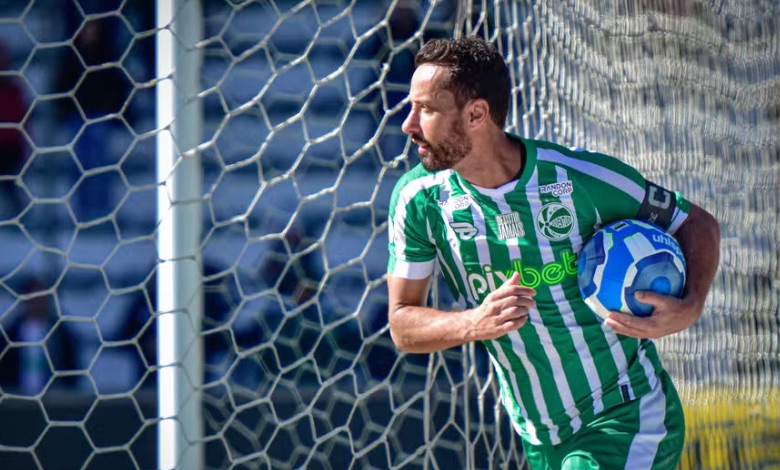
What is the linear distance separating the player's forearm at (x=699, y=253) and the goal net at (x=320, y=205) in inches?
40.4

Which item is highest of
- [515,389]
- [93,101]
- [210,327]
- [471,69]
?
[93,101]

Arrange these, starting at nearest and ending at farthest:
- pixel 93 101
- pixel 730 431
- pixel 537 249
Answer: pixel 537 249
pixel 730 431
pixel 93 101

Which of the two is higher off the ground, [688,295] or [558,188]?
[558,188]

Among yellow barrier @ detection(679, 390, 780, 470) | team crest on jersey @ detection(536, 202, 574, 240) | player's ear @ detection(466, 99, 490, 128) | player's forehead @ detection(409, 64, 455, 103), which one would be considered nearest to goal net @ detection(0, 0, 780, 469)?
yellow barrier @ detection(679, 390, 780, 470)

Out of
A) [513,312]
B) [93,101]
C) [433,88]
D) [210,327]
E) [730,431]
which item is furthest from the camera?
[93,101]

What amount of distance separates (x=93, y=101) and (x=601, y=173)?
344 cm

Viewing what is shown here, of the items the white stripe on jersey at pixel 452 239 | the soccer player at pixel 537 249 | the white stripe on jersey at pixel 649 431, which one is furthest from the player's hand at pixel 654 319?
the white stripe on jersey at pixel 452 239

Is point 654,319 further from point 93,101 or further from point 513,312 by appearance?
point 93,101

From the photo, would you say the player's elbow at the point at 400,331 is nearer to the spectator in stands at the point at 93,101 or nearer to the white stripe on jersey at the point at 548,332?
the white stripe on jersey at the point at 548,332

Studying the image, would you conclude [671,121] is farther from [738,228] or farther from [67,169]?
[67,169]

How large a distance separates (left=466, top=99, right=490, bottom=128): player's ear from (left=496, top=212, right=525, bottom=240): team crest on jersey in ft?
0.83

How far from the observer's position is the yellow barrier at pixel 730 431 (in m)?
3.58

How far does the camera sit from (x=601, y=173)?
2510 millimetres

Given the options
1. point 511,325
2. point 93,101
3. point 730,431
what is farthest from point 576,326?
point 93,101
